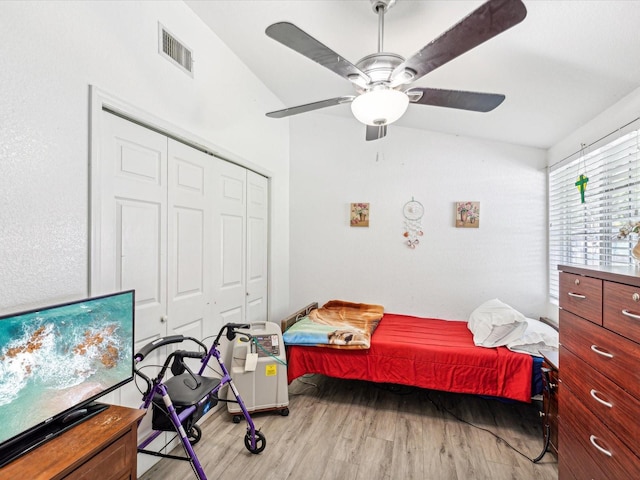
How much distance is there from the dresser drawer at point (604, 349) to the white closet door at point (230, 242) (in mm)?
2276

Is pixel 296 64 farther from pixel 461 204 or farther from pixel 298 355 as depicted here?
pixel 298 355

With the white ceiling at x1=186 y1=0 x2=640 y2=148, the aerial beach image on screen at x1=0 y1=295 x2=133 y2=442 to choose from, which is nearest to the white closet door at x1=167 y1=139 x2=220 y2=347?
the aerial beach image on screen at x1=0 y1=295 x2=133 y2=442

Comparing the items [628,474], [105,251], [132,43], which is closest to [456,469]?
[628,474]

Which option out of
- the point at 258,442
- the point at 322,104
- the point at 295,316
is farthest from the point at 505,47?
the point at 258,442

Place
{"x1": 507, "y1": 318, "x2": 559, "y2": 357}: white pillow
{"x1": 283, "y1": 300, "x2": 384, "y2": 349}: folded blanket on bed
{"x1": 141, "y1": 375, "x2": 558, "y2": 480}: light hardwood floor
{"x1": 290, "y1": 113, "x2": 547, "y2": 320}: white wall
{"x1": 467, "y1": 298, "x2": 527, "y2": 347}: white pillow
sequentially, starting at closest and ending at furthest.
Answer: {"x1": 141, "y1": 375, "x2": 558, "y2": 480}: light hardwood floor < {"x1": 507, "y1": 318, "x2": 559, "y2": 357}: white pillow < {"x1": 467, "y1": 298, "x2": 527, "y2": 347}: white pillow < {"x1": 283, "y1": 300, "x2": 384, "y2": 349}: folded blanket on bed < {"x1": 290, "y1": 113, "x2": 547, "y2": 320}: white wall

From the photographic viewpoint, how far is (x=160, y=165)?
196 centimetres

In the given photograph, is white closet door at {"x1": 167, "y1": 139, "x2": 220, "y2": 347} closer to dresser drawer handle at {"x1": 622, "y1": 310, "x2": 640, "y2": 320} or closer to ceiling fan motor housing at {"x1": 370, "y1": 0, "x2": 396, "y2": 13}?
ceiling fan motor housing at {"x1": 370, "y1": 0, "x2": 396, "y2": 13}

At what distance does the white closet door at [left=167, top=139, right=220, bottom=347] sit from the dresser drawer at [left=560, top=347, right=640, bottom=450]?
7.28 feet

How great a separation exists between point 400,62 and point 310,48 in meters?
0.54

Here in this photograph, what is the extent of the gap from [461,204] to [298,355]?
233 centimetres

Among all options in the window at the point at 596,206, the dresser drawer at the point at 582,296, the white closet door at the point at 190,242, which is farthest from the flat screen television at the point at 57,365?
the window at the point at 596,206

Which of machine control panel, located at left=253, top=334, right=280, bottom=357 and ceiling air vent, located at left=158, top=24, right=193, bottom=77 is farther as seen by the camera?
machine control panel, located at left=253, top=334, right=280, bottom=357

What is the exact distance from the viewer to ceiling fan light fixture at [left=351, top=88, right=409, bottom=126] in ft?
5.02

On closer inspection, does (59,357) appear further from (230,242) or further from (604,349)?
(604,349)
